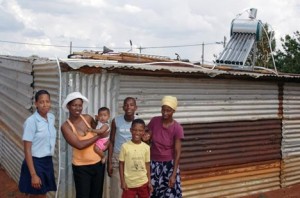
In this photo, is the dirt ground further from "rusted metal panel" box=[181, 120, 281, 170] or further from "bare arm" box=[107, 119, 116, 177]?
"rusted metal panel" box=[181, 120, 281, 170]

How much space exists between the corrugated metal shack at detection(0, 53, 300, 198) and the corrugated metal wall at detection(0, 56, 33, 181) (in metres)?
0.02

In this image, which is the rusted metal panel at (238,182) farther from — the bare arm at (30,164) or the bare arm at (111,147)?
the bare arm at (30,164)

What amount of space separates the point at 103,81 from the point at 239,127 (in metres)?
2.59

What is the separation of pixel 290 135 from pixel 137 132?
418 centimetres

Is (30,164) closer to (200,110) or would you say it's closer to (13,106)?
(200,110)

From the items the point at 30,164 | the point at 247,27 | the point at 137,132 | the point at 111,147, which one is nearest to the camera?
the point at 30,164

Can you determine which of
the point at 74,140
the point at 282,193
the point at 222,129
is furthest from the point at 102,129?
the point at 282,193

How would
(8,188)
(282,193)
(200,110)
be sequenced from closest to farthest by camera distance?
1. (200,110)
2. (8,188)
3. (282,193)

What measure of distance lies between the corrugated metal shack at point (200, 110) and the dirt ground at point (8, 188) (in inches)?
5.1

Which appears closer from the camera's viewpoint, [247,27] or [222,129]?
[222,129]

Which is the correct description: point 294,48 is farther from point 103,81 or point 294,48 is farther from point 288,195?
point 103,81

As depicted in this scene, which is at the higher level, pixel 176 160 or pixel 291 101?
pixel 291 101

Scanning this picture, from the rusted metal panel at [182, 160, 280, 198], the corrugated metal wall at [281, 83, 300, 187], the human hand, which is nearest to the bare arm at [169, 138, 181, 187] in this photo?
the human hand

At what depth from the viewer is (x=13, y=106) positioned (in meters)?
7.48
